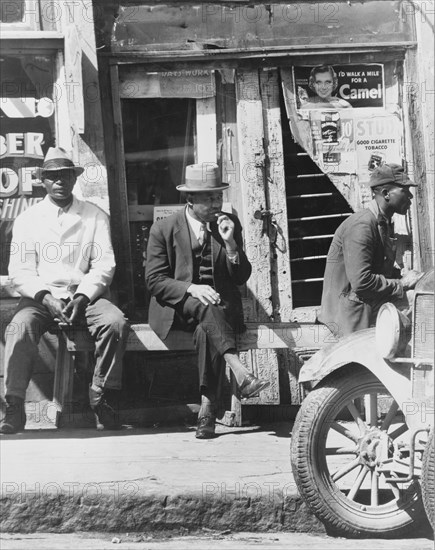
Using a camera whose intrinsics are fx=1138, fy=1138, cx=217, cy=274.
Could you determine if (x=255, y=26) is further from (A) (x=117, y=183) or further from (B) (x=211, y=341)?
(B) (x=211, y=341)

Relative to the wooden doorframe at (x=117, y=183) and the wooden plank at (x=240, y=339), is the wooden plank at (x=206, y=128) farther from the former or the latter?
the wooden plank at (x=240, y=339)

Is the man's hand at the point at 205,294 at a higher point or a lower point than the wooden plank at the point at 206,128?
lower

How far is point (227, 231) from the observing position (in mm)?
7293

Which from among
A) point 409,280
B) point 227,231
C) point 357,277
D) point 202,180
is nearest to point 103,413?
point 227,231

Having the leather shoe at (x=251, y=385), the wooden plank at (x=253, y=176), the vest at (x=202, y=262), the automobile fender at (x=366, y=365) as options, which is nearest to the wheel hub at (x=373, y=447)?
the automobile fender at (x=366, y=365)

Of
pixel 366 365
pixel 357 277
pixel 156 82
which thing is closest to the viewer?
pixel 366 365

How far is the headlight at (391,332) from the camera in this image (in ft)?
17.5

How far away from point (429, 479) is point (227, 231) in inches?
105

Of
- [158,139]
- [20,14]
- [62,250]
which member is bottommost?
[62,250]

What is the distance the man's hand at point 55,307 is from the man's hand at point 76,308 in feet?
0.09

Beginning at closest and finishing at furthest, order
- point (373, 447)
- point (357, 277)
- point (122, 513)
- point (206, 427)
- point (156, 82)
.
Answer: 1. point (373, 447)
2. point (122, 513)
3. point (357, 277)
4. point (206, 427)
5. point (156, 82)

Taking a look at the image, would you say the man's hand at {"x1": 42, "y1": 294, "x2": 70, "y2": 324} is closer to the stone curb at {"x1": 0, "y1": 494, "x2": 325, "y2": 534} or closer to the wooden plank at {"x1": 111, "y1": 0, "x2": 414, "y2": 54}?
the stone curb at {"x1": 0, "y1": 494, "x2": 325, "y2": 534}

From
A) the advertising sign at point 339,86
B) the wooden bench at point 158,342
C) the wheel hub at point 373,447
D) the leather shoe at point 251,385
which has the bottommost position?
the wheel hub at point 373,447

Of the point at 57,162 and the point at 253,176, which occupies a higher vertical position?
the point at 57,162
